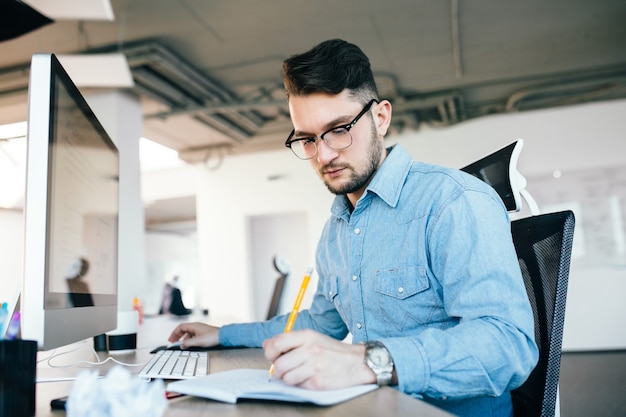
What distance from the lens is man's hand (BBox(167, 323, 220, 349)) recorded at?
152 cm

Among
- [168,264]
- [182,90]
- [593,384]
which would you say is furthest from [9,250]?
[168,264]

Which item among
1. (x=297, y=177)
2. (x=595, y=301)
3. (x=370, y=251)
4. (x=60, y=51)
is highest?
(x=60, y=51)

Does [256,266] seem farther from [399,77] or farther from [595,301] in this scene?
[595,301]

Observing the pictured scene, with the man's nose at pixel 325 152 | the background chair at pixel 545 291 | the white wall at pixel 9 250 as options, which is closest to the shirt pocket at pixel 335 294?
the man's nose at pixel 325 152

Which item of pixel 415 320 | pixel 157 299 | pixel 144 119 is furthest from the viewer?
pixel 157 299

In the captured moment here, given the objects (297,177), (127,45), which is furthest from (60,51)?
(297,177)

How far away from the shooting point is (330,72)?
126 centimetres

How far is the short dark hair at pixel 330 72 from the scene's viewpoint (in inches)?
49.5

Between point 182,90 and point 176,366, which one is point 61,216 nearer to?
point 176,366

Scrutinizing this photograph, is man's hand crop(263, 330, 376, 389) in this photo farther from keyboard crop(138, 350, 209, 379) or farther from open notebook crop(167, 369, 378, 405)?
keyboard crop(138, 350, 209, 379)

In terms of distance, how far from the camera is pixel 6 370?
2.00 ft

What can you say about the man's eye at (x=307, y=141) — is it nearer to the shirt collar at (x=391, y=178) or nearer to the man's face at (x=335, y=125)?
the man's face at (x=335, y=125)

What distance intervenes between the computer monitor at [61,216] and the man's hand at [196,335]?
22cm

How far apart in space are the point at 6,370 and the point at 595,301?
293 inches
